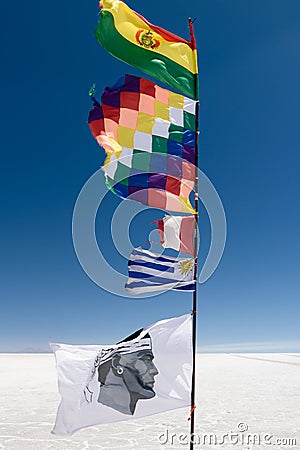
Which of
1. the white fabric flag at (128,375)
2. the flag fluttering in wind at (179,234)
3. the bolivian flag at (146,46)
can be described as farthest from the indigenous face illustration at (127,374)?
the bolivian flag at (146,46)

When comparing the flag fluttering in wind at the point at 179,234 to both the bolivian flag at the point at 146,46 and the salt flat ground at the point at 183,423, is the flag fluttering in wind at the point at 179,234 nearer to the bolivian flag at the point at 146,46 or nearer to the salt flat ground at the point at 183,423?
the bolivian flag at the point at 146,46

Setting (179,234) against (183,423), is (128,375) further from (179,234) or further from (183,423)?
(183,423)

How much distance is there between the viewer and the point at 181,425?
724 centimetres

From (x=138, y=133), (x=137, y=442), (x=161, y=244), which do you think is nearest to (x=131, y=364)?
(x=161, y=244)

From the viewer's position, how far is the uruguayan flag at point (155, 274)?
16.0 feet

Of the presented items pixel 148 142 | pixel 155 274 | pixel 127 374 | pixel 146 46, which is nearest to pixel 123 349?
pixel 127 374

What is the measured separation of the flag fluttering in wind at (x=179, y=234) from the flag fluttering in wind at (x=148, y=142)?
0.18m

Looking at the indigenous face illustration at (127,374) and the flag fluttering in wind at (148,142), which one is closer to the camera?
the indigenous face illustration at (127,374)

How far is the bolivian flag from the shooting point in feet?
16.3

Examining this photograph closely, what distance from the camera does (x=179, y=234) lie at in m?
4.92

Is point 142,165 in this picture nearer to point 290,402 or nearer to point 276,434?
point 276,434

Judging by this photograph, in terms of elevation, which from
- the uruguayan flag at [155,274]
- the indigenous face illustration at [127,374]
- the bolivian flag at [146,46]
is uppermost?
the bolivian flag at [146,46]

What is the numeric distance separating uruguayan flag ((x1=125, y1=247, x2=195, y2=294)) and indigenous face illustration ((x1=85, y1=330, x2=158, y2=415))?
531 millimetres

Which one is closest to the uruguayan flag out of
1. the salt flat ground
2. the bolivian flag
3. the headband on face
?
the headband on face
